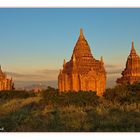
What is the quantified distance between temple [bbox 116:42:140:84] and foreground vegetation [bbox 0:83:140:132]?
216mm

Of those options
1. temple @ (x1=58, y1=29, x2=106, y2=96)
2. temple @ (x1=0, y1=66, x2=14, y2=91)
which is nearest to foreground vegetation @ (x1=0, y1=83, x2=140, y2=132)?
temple @ (x1=0, y1=66, x2=14, y2=91)

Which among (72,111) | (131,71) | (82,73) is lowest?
(72,111)

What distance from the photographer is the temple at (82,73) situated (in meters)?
10.2

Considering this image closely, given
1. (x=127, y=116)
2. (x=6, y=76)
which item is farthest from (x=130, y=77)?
(x=6, y=76)

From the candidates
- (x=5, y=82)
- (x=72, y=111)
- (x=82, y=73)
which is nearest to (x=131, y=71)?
(x=82, y=73)

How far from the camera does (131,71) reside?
10.7 meters

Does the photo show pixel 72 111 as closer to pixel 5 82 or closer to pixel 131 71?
pixel 5 82

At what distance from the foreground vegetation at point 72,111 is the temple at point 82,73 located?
0.39 meters

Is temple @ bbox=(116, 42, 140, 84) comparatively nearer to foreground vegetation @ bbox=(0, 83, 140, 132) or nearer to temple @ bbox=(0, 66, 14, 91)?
foreground vegetation @ bbox=(0, 83, 140, 132)

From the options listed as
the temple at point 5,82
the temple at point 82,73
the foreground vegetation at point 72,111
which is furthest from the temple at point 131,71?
the temple at point 5,82

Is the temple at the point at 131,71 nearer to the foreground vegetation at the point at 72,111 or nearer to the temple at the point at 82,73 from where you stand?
the foreground vegetation at the point at 72,111

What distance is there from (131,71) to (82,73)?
182 cm
